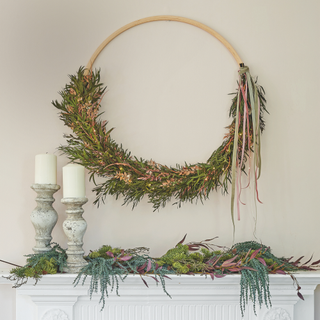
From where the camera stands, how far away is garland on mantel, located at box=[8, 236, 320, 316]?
3.87 ft

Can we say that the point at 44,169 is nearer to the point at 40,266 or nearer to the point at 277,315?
the point at 40,266

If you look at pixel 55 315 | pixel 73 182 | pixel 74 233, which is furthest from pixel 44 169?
pixel 55 315

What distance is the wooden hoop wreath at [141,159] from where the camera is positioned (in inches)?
53.7

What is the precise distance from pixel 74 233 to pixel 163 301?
0.43 metres

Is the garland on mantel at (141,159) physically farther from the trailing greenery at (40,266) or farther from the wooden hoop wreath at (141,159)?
the trailing greenery at (40,266)

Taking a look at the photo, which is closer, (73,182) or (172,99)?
(73,182)

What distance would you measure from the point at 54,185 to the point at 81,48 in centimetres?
60

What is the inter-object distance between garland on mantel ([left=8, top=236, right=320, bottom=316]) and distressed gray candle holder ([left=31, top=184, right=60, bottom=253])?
0.04 m

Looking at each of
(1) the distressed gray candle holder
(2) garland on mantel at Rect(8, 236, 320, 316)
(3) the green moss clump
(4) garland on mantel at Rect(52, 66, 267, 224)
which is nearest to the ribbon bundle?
(4) garland on mantel at Rect(52, 66, 267, 224)

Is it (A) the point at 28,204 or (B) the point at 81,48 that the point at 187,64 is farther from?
(A) the point at 28,204

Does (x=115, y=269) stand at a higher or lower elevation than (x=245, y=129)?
lower

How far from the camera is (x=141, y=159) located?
1.41m

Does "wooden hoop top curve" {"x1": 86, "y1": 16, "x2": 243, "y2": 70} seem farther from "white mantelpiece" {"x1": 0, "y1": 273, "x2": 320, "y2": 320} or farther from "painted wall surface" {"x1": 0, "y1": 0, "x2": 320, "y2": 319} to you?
"white mantelpiece" {"x1": 0, "y1": 273, "x2": 320, "y2": 320}

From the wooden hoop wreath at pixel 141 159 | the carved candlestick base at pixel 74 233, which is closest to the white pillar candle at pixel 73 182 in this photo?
the carved candlestick base at pixel 74 233
